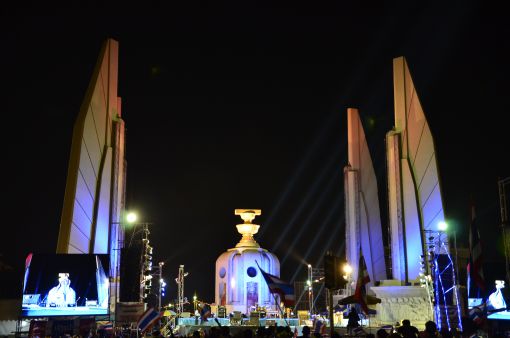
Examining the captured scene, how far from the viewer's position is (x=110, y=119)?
31.6 metres

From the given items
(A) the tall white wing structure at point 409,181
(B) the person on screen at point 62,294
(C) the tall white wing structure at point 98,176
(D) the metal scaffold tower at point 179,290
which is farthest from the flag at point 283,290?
(D) the metal scaffold tower at point 179,290

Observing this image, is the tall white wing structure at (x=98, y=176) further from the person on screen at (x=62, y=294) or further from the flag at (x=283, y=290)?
the flag at (x=283, y=290)

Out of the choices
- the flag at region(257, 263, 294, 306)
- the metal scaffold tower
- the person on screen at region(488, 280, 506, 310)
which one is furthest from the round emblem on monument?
the flag at region(257, 263, 294, 306)

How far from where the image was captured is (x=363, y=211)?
1636 inches

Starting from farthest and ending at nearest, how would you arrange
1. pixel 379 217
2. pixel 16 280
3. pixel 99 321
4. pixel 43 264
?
pixel 379 217 < pixel 16 280 < pixel 99 321 < pixel 43 264

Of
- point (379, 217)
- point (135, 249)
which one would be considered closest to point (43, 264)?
point (135, 249)

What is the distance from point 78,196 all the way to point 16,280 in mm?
4433

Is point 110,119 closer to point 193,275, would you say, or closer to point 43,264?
point 43,264

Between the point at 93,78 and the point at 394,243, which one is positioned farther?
the point at 394,243

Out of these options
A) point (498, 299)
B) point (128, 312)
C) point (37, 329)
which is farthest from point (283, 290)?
point (498, 299)

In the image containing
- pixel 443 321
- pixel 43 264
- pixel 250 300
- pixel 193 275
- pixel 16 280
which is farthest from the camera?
pixel 193 275

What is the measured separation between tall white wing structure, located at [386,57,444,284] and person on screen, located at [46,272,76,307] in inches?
682

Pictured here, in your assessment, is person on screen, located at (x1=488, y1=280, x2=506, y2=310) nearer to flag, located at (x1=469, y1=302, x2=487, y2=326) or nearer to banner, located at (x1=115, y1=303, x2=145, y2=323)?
flag, located at (x1=469, y1=302, x2=487, y2=326)

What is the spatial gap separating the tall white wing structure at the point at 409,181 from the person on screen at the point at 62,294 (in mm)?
17312
